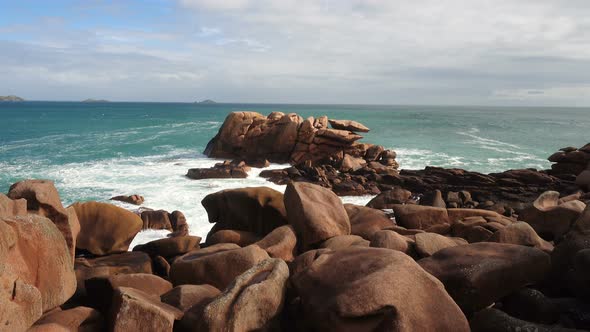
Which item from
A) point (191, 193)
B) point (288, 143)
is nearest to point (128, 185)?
point (191, 193)

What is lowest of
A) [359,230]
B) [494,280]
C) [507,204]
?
[507,204]

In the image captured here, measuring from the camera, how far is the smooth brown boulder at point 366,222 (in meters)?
10.2

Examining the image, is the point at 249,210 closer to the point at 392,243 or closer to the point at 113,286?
the point at 392,243

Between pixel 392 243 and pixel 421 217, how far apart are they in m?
4.20

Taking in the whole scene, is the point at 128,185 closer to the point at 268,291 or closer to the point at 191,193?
the point at 191,193

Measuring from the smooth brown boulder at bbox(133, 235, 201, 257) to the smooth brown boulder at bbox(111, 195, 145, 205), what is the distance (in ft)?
43.0

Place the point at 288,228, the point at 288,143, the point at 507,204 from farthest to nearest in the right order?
the point at 288,143
the point at 507,204
the point at 288,228

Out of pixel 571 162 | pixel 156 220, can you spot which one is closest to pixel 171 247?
pixel 156 220

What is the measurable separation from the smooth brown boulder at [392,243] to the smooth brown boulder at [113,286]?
372 cm

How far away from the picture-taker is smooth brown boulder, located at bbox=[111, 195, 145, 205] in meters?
23.1

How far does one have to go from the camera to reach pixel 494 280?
5.81 metres

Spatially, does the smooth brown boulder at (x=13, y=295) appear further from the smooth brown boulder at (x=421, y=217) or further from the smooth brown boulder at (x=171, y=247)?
the smooth brown boulder at (x=421, y=217)

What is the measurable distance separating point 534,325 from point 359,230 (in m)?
5.57

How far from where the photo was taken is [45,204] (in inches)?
308
